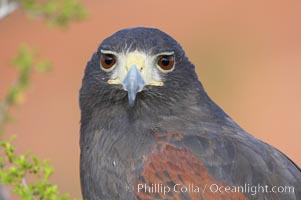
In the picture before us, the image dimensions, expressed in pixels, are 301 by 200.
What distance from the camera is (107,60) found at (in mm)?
6055

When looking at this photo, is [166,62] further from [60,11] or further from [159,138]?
[60,11]

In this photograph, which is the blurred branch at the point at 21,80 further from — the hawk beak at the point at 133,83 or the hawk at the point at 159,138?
the hawk beak at the point at 133,83

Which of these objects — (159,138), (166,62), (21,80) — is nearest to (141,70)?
(166,62)

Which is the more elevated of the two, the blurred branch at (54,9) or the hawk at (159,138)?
the blurred branch at (54,9)

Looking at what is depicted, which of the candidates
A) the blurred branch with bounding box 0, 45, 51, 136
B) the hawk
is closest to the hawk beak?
the hawk

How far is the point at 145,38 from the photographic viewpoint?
605cm

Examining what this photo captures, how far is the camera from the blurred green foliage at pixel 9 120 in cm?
555

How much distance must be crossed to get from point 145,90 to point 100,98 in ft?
1.05

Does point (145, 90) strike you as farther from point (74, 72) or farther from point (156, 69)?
point (74, 72)

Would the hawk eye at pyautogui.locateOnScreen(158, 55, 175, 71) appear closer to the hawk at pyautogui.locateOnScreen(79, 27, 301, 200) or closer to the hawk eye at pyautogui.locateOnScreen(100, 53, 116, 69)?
the hawk at pyautogui.locateOnScreen(79, 27, 301, 200)

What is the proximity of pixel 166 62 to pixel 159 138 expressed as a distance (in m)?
0.50

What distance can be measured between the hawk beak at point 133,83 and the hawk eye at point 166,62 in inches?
9.0

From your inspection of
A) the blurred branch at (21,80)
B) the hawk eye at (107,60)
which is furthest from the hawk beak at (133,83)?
the blurred branch at (21,80)

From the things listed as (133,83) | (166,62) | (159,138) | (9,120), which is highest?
(166,62)
